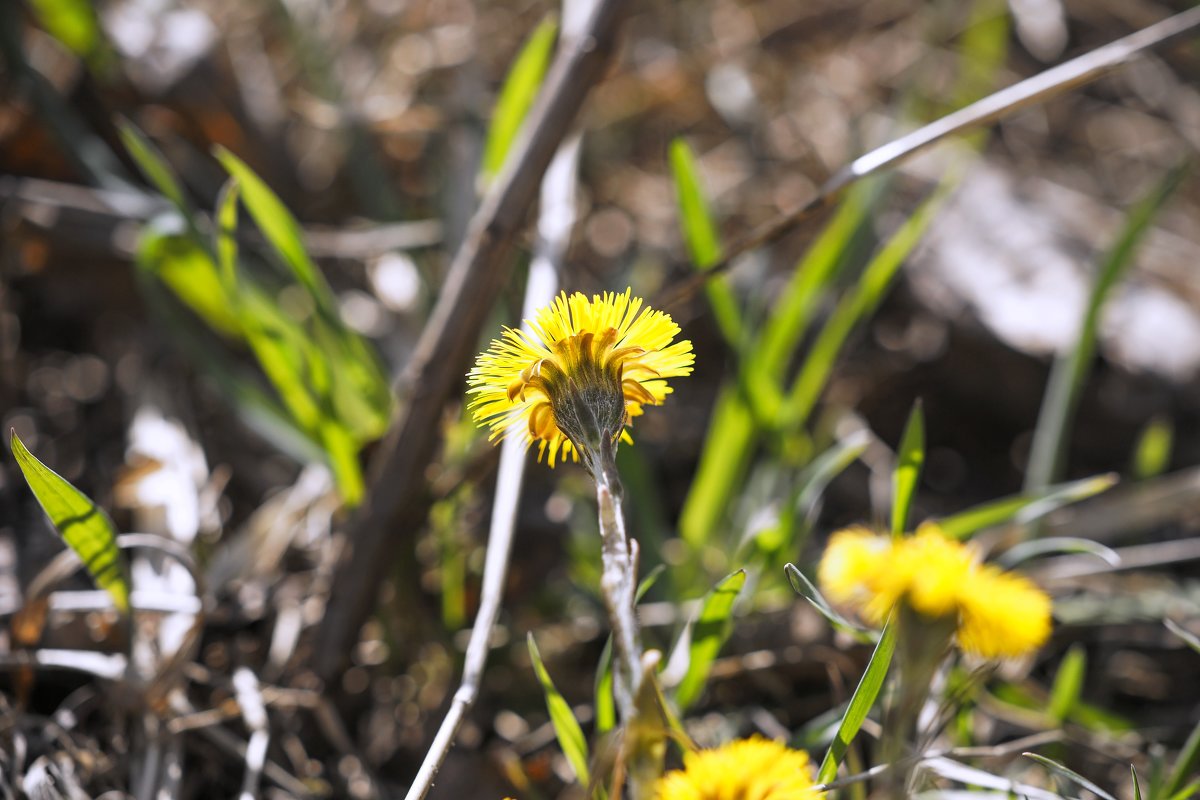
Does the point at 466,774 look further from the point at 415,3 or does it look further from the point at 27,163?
the point at 415,3

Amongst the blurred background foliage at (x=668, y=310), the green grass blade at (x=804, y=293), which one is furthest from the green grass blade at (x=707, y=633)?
the green grass blade at (x=804, y=293)

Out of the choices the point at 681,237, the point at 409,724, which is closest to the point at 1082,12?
the point at 681,237

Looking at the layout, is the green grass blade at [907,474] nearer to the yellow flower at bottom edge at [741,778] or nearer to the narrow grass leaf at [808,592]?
the narrow grass leaf at [808,592]

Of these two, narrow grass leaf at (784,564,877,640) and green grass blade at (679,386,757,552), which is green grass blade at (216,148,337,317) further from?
narrow grass leaf at (784,564,877,640)

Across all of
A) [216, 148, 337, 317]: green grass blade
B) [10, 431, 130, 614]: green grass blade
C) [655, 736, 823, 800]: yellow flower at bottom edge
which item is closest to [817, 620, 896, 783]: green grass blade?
[655, 736, 823, 800]: yellow flower at bottom edge

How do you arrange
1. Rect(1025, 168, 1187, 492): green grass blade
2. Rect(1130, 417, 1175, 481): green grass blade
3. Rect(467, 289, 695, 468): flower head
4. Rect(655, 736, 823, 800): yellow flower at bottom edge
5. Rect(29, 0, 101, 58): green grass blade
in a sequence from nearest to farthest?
Rect(655, 736, 823, 800): yellow flower at bottom edge
Rect(467, 289, 695, 468): flower head
Rect(1025, 168, 1187, 492): green grass blade
Rect(1130, 417, 1175, 481): green grass blade
Rect(29, 0, 101, 58): green grass blade

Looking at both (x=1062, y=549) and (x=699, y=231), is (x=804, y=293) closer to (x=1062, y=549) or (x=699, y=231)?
(x=699, y=231)
